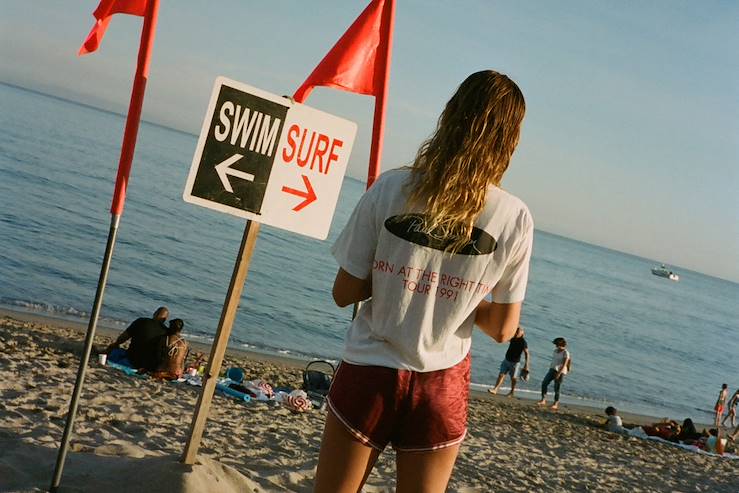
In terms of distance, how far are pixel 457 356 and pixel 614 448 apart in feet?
40.6

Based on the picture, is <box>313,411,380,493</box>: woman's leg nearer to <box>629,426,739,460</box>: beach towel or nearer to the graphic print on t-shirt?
the graphic print on t-shirt

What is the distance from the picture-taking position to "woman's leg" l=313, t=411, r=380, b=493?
93.4 inches

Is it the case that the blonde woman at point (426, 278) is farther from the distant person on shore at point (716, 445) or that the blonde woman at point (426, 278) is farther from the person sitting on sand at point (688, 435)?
the person sitting on sand at point (688, 435)

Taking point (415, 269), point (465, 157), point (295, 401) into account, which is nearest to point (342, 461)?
point (415, 269)

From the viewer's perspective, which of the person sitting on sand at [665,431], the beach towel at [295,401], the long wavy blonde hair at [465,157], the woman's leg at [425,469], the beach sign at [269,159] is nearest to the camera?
the long wavy blonde hair at [465,157]

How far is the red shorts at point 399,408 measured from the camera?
7.71 feet

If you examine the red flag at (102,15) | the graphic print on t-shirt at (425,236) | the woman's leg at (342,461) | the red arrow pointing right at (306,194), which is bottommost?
the woman's leg at (342,461)

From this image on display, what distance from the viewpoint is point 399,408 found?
2359 mm

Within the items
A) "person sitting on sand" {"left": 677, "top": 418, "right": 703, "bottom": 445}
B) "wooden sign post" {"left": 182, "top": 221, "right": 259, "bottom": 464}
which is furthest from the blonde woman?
"person sitting on sand" {"left": 677, "top": 418, "right": 703, "bottom": 445}

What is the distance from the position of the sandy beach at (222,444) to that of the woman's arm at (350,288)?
1.95m

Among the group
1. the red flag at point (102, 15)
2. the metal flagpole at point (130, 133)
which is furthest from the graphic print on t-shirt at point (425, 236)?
the red flag at point (102, 15)

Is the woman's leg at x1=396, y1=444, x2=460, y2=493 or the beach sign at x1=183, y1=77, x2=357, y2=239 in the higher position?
the beach sign at x1=183, y1=77, x2=357, y2=239

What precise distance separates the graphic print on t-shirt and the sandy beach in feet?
7.32

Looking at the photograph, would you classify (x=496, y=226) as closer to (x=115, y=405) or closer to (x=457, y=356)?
(x=457, y=356)
